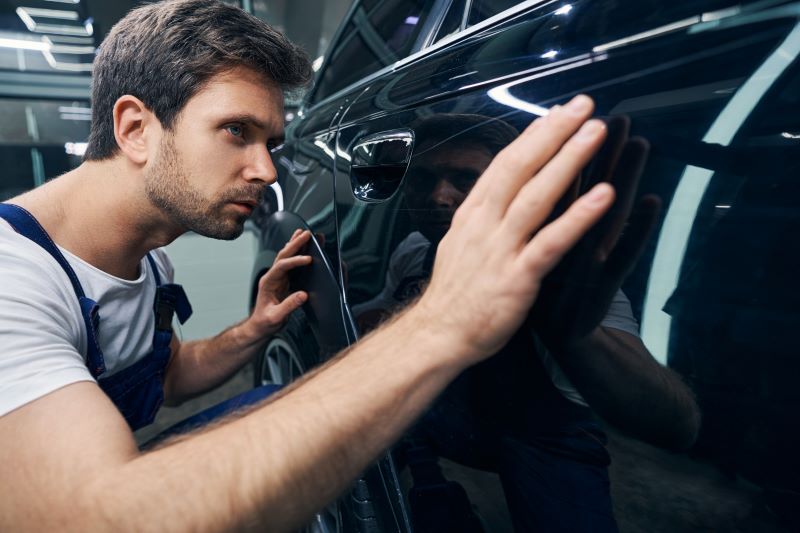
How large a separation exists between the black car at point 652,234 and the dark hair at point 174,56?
0.34 m

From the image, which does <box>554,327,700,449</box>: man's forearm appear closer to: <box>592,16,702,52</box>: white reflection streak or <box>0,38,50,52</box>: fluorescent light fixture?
<box>592,16,702,52</box>: white reflection streak

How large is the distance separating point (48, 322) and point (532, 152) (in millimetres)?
745

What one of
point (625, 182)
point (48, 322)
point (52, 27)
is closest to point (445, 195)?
point (625, 182)

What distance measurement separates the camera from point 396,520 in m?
0.91

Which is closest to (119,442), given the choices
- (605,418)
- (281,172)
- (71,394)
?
(71,394)

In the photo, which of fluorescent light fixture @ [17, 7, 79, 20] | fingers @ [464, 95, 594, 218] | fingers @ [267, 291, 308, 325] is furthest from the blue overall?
fluorescent light fixture @ [17, 7, 79, 20]

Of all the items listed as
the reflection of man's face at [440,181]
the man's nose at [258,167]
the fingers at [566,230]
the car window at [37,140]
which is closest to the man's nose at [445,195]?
the reflection of man's face at [440,181]

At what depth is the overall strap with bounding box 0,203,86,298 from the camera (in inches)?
35.6

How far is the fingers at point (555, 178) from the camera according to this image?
19.9 inches

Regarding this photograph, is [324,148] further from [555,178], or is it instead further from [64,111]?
[64,111]

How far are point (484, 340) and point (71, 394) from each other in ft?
1.80

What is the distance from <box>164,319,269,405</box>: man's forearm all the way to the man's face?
0.41m

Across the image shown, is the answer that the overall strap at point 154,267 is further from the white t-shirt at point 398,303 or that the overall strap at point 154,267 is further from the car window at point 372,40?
the car window at point 372,40

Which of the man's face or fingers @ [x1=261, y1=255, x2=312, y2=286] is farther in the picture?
fingers @ [x1=261, y1=255, x2=312, y2=286]
